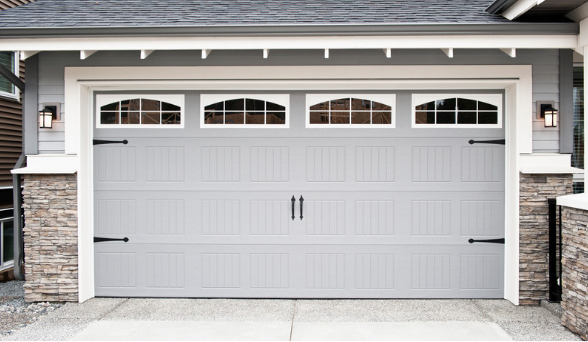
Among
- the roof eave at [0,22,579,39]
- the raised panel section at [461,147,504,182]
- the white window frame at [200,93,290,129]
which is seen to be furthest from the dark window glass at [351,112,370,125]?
the raised panel section at [461,147,504,182]

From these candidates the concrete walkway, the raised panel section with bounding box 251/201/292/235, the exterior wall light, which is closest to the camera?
the concrete walkway

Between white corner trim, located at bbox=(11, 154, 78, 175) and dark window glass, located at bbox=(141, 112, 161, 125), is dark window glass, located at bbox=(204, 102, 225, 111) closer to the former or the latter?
dark window glass, located at bbox=(141, 112, 161, 125)

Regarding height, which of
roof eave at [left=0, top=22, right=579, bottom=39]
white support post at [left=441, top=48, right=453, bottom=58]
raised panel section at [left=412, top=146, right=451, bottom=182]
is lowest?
raised panel section at [left=412, top=146, right=451, bottom=182]

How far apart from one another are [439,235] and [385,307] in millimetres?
969

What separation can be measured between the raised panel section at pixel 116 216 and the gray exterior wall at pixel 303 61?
76 centimetres

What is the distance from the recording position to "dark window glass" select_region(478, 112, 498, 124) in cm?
480

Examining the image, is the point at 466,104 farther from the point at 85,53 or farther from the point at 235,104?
the point at 85,53

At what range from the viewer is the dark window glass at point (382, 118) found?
4840 millimetres

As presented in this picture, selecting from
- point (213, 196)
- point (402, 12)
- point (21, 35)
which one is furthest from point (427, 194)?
point (21, 35)

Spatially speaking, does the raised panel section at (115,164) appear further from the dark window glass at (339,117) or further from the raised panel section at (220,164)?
the dark window glass at (339,117)

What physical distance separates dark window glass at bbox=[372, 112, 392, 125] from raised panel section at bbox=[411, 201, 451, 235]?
2.99 ft

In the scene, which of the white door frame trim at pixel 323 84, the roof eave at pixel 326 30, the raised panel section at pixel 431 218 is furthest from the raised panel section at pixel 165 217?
the raised panel section at pixel 431 218

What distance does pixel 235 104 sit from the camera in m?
4.92

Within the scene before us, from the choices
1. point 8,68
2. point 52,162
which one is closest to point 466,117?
point 52,162
